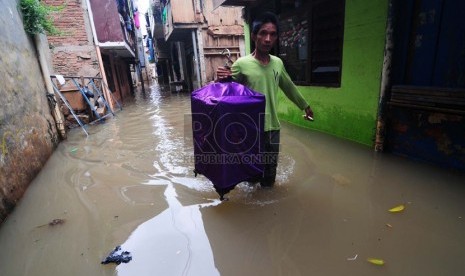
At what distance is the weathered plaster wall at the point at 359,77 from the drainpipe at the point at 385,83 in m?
0.11

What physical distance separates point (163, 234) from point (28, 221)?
1450 mm

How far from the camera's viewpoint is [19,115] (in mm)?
3578

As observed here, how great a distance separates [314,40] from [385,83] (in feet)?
6.15

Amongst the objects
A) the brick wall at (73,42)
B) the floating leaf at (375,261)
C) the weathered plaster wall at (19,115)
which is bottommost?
the floating leaf at (375,261)

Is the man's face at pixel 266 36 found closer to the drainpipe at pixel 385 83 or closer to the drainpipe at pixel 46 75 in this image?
the drainpipe at pixel 385 83

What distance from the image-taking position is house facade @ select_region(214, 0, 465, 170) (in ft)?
9.75

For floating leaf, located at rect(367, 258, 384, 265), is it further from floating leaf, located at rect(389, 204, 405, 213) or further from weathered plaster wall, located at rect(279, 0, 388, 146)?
weathered plaster wall, located at rect(279, 0, 388, 146)

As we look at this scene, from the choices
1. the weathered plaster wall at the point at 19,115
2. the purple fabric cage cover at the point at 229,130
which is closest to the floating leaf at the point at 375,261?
the purple fabric cage cover at the point at 229,130

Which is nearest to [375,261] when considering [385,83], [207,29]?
[385,83]

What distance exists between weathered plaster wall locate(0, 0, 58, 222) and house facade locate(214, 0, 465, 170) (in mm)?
4612

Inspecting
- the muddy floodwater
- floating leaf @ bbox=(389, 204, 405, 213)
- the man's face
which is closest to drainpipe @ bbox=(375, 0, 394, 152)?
the muddy floodwater

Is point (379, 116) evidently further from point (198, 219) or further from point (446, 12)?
point (198, 219)

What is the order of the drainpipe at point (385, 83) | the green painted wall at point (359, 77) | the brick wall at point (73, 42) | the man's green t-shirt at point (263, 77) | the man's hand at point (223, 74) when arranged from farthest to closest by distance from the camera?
1. the brick wall at point (73, 42)
2. the green painted wall at point (359, 77)
3. the drainpipe at point (385, 83)
4. the man's green t-shirt at point (263, 77)
5. the man's hand at point (223, 74)

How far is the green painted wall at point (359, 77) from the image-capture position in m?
3.70
